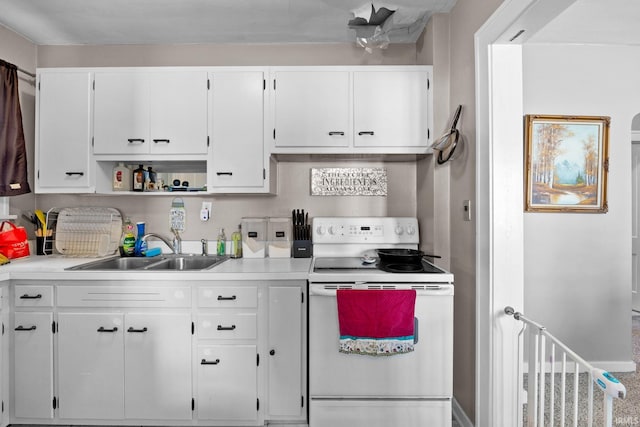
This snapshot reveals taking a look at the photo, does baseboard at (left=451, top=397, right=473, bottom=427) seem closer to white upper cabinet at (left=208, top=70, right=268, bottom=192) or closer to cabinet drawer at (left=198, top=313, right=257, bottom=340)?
cabinet drawer at (left=198, top=313, right=257, bottom=340)

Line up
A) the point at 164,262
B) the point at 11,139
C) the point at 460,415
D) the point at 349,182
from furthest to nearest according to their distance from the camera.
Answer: the point at 349,182
the point at 164,262
the point at 11,139
the point at 460,415

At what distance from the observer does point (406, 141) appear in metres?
2.36

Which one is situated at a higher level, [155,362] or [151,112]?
[151,112]

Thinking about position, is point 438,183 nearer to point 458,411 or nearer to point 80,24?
point 458,411

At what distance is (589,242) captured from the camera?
108 inches

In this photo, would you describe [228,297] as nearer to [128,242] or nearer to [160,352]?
[160,352]

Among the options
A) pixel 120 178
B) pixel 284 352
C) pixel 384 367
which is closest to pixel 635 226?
pixel 384 367

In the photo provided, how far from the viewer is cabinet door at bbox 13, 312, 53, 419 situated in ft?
6.51

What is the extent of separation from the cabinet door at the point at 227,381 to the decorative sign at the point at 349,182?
50.1 inches

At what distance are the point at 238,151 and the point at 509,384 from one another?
2.06 m

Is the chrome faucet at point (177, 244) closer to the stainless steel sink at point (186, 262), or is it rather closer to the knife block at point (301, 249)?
the stainless steel sink at point (186, 262)

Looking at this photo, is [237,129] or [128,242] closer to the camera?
[237,129]

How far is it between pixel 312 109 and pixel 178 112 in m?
0.92

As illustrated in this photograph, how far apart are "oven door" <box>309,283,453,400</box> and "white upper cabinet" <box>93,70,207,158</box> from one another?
4.60 feet
